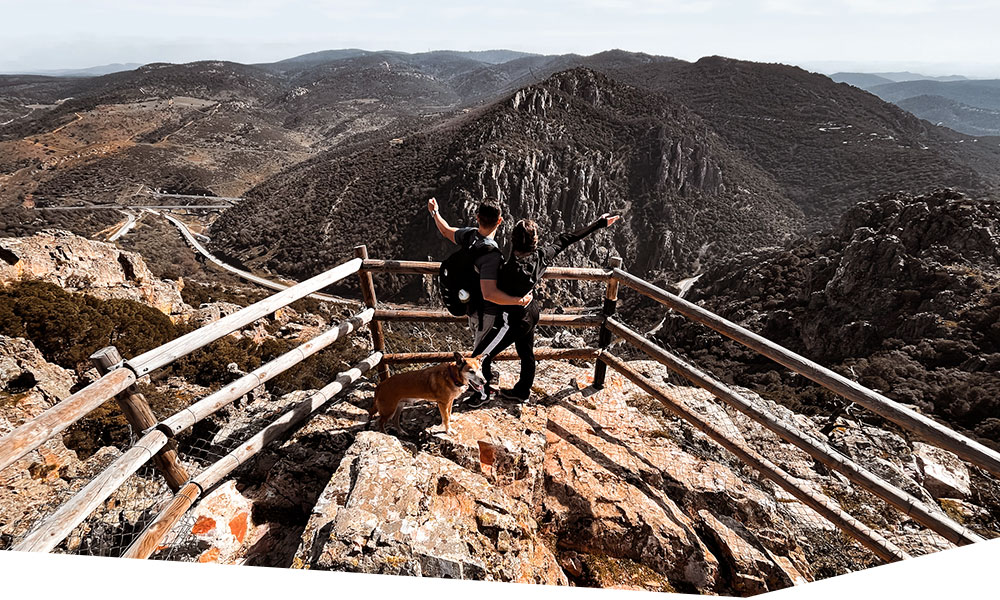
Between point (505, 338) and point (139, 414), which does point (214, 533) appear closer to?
point (139, 414)

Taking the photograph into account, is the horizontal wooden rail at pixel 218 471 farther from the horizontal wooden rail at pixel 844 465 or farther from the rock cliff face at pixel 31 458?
the horizontal wooden rail at pixel 844 465

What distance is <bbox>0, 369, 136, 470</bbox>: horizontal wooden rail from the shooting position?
201cm

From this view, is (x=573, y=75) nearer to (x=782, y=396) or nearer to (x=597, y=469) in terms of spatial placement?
(x=782, y=396)

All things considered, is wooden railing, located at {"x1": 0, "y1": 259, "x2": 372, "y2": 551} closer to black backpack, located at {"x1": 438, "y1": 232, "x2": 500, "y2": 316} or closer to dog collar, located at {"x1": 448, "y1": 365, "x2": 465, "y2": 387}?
black backpack, located at {"x1": 438, "y1": 232, "x2": 500, "y2": 316}

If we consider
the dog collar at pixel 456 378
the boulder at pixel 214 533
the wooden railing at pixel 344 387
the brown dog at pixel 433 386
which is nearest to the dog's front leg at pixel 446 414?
the brown dog at pixel 433 386

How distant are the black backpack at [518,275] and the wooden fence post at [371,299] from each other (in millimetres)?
1357

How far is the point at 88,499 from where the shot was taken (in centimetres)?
244

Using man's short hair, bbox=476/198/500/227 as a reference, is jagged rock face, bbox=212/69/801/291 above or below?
below

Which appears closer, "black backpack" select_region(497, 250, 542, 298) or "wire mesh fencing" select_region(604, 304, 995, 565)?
"black backpack" select_region(497, 250, 542, 298)

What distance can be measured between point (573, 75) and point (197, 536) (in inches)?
3959

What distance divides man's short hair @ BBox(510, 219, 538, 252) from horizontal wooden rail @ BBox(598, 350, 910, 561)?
2287 mm

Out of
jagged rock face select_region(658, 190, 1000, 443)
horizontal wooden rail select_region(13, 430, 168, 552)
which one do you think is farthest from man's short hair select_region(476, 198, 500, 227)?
jagged rock face select_region(658, 190, 1000, 443)

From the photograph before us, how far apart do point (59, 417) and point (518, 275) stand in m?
2.95

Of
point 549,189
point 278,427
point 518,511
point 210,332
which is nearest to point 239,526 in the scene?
point 278,427
